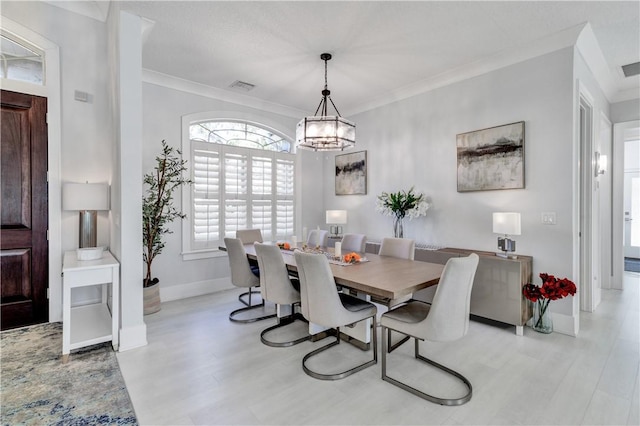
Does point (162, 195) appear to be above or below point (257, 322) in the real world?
above

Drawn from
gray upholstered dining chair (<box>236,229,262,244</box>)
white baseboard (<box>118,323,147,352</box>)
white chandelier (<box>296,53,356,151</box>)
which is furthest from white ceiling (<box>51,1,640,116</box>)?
white baseboard (<box>118,323,147,352</box>)

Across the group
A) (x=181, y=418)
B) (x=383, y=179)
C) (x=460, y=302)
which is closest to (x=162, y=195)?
(x=181, y=418)

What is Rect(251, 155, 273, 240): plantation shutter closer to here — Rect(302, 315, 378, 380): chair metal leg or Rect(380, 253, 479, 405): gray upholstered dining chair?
Rect(302, 315, 378, 380): chair metal leg

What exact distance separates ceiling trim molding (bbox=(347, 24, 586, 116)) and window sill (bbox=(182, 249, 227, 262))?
3506mm

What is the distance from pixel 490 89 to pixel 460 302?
9.35 feet

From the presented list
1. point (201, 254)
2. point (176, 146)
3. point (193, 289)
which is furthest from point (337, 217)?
point (176, 146)

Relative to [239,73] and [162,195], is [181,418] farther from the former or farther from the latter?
[239,73]

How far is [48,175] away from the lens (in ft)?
10.7

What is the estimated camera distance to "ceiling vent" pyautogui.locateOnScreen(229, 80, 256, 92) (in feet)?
14.5

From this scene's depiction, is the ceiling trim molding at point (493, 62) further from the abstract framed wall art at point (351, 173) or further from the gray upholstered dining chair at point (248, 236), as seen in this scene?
the gray upholstered dining chair at point (248, 236)

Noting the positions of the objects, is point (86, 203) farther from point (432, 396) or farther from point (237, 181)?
point (432, 396)

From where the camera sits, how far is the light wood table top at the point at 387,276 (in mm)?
2109

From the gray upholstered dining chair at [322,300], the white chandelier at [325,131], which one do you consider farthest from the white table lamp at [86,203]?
the gray upholstered dining chair at [322,300]

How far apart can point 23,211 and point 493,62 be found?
5.38 meters
